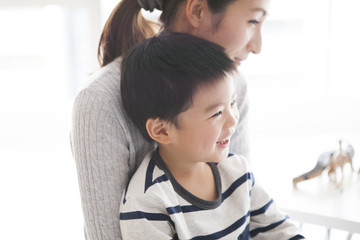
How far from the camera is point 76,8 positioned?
7.43 ft

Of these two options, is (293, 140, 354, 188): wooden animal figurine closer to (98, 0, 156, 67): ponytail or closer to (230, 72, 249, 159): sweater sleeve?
(230, 72, 249, 159): sweater sleeve

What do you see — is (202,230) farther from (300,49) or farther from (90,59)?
(300,49)

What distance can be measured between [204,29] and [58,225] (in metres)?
1.45

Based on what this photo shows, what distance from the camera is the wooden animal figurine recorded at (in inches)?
51.1

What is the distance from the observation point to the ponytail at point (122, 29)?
1031 millimetres

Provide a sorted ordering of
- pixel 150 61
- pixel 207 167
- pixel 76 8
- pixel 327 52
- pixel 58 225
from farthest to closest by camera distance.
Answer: pixel 327 52 < pixel 76 8 < pixel 58 225 < pixel 207 167 < pixel 150 61

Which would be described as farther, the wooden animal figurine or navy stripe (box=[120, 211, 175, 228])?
the wooden animal figurine

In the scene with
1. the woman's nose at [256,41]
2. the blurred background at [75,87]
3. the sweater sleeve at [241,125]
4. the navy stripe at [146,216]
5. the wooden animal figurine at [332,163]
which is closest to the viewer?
the navy stripe at [146,216]

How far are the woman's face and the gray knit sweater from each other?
25cm

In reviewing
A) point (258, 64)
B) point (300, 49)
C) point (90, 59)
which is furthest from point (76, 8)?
point (300, 49)

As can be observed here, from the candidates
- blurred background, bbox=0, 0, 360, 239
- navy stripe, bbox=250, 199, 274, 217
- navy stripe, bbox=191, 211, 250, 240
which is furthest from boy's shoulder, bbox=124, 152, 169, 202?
blurred background, bbox=0, 0, 360, 239

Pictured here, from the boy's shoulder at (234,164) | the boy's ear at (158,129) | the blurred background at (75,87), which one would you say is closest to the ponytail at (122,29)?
the boy's ear at (158,129)

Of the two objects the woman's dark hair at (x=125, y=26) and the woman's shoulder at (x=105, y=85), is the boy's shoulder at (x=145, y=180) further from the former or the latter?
the woman's dark hair at (x=125, y=26)

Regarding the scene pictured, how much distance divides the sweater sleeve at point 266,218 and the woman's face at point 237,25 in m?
0.33
